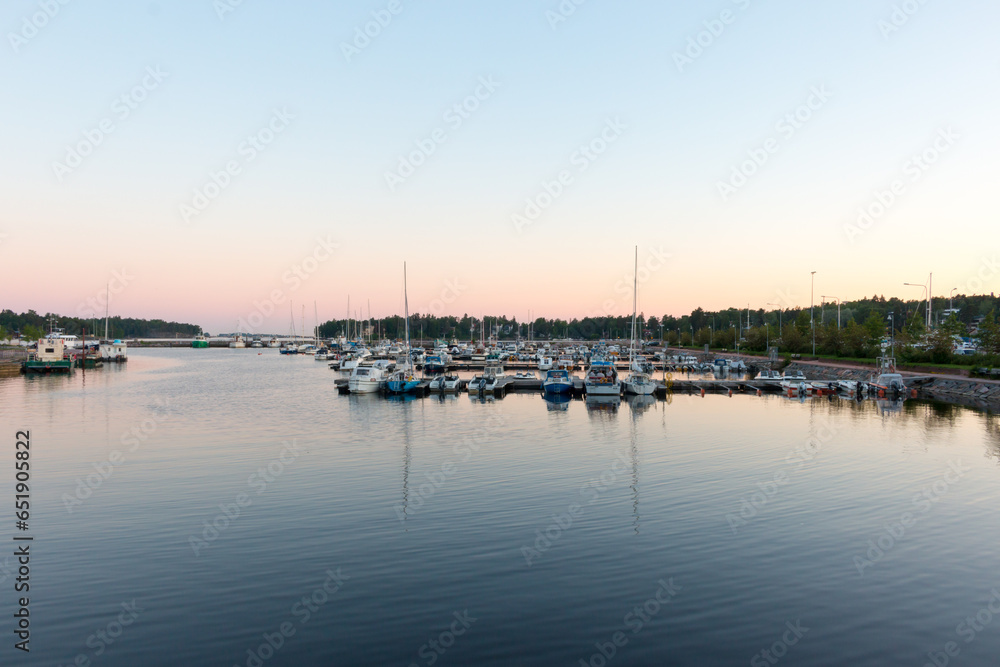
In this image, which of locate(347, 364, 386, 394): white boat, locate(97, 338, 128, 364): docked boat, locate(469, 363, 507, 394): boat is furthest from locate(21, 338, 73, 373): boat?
locate(469, 363, 507, 394): boat

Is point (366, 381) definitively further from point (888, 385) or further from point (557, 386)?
point (888, 385)

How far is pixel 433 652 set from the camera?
13.4 meters

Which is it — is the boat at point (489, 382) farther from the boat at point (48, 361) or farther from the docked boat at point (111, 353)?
the docked boat at point (111, 353)

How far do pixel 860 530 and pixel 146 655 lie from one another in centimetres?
2239

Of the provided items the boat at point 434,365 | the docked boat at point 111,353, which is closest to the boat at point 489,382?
the boat at point 434,365

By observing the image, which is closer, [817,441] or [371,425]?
[817,441]

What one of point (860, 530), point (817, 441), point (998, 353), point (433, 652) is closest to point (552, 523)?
point (433, 652)

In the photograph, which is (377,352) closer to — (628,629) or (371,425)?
(371,425)

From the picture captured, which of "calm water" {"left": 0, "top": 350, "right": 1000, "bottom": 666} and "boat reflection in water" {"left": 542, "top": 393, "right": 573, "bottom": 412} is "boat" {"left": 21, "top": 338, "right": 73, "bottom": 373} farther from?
"boat reflection in water" {"left": 542, "top": 393, "right": 573, "bottom": 412}

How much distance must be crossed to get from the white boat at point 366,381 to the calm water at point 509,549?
28.9 m

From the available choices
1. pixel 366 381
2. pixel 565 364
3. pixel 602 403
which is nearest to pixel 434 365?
pixel 565 364

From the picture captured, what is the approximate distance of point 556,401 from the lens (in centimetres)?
6544

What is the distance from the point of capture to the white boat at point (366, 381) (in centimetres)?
7144

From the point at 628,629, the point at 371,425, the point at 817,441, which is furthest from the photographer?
the point at 371,425
